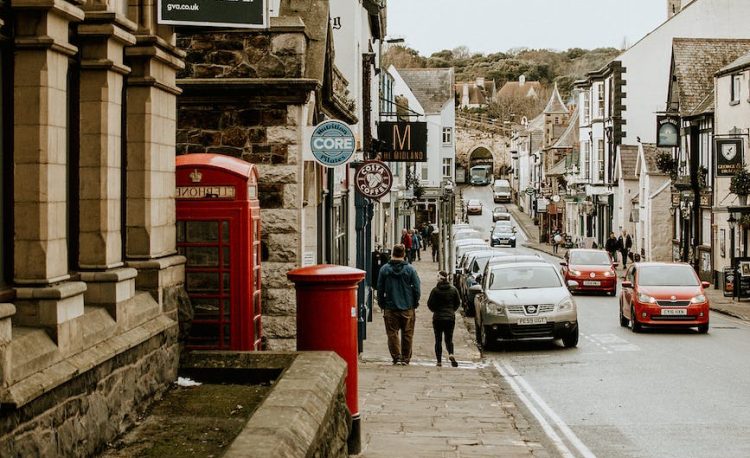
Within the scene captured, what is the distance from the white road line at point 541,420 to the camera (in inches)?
448

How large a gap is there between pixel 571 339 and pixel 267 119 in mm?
10266

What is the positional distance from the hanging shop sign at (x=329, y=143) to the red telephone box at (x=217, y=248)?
319 cm

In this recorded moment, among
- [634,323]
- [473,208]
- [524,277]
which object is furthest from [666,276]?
[473,208]

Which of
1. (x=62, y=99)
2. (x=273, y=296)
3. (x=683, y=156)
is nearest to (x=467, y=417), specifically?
(x=273, y=296)

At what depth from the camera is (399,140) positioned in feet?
104

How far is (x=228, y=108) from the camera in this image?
13859 mm

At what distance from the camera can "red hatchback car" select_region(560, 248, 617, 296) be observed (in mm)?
37438

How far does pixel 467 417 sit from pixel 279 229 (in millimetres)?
3252

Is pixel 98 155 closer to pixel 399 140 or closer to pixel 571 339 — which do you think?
pixel 571 339

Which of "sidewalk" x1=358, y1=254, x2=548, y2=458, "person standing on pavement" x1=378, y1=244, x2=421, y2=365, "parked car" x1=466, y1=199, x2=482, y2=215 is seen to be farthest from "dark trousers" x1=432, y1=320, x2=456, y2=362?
"parked car" x1=466, y1=199, x2=482, y2=215

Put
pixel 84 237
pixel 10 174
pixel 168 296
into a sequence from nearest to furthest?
pixel 10 174
pixel 84 237
pixel 168 296

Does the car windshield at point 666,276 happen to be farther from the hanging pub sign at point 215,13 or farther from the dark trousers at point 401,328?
the hanging pub sign at point 215,13

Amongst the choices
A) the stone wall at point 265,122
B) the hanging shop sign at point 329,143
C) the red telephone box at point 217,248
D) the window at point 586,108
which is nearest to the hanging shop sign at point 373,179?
the hanging shop sign at point 329,143

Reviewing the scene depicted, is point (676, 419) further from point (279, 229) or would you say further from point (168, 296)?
point (168, 296)
